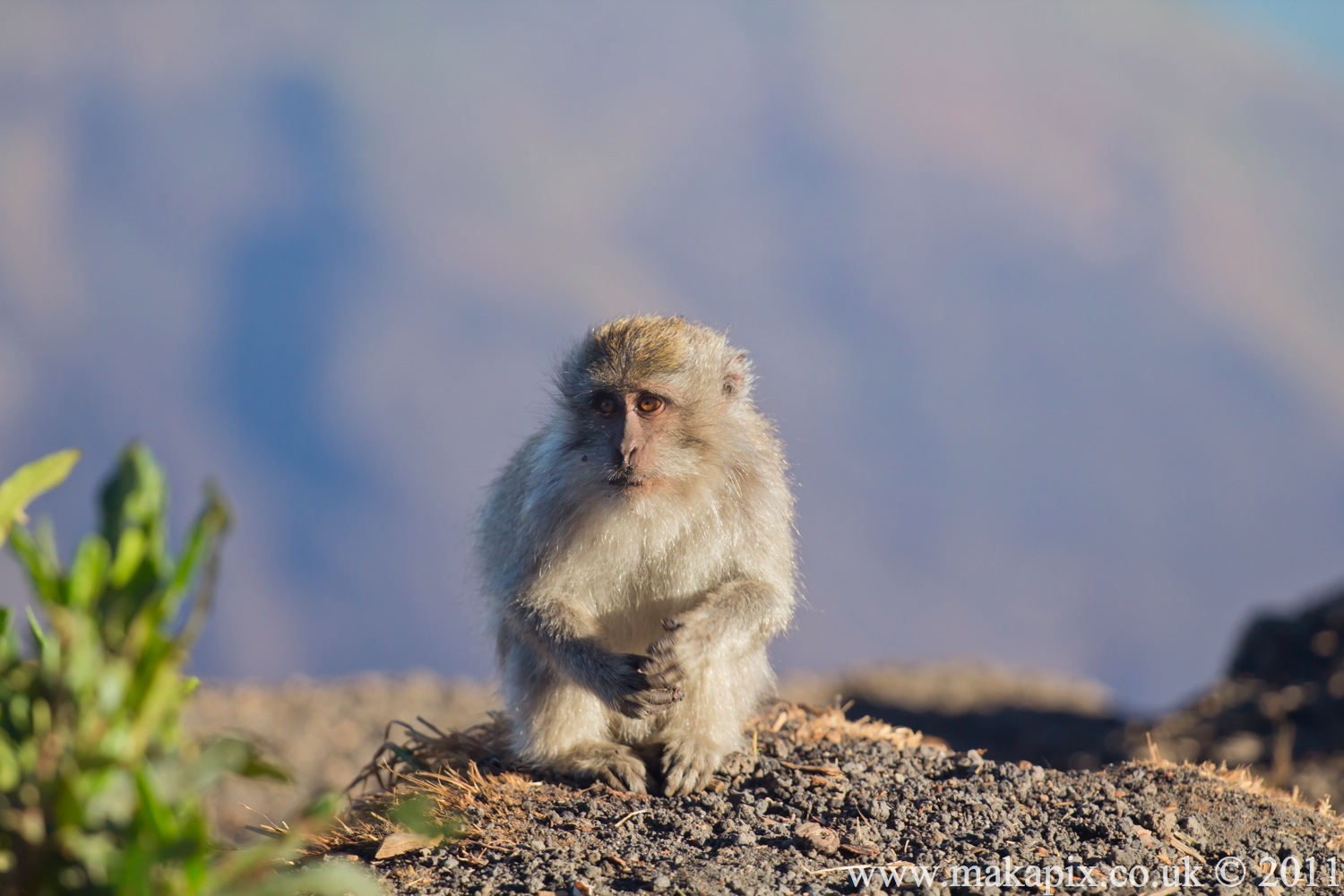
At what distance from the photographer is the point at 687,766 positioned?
5172 mm

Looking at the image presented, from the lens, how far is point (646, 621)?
18.2 ft

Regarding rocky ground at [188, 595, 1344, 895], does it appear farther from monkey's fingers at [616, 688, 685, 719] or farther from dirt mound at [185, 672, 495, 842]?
dirt mound at [185, 672, 495, 842]

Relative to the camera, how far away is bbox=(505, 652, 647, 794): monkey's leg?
526 centimetres

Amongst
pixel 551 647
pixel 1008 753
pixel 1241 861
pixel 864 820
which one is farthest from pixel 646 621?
pixel 1008 753

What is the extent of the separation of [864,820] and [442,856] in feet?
5.50

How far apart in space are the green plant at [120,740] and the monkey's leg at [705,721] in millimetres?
2664

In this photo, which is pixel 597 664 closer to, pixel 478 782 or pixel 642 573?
pixel 642 573

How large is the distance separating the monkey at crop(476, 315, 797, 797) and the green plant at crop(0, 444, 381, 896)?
2566 millimetres

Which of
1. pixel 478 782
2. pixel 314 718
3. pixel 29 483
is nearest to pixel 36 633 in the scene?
pixel 29 483

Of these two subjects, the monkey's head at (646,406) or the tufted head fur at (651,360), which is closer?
the monkey's head at (646,406)

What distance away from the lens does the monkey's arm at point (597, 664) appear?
5094 mm

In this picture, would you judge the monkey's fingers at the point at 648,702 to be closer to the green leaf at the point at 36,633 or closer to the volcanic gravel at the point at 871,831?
the volcanic gravel at the point at 871,831

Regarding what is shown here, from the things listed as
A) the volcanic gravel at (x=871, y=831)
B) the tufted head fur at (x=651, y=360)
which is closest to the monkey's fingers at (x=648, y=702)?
the volcanic gravel at (x=871, y=831)

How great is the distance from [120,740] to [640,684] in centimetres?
274
